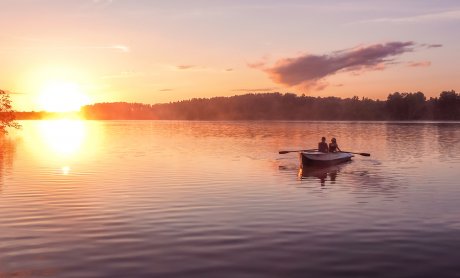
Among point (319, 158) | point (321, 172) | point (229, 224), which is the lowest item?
point (321, 172)

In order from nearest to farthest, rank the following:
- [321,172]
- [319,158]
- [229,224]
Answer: [229,224] → [321,172] → [319,158]

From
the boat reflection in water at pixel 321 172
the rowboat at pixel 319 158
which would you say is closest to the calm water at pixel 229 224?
A: the boat reflection in water at pixel 321 172

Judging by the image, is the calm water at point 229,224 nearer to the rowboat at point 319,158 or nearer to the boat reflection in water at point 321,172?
the boat reflection in water at point 321,172

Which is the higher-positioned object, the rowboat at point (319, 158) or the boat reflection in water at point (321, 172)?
the rowboat at point (319, 158)

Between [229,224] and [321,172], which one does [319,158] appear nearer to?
[321,172]

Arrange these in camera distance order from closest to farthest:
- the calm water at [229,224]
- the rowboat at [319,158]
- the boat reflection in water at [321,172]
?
the calm water at [229,224] < the boat reflection in water at [321,172] < the rowboat at [319,158]

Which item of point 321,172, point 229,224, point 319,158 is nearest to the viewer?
point 229,224

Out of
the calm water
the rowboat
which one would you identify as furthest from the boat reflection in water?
the rowboat

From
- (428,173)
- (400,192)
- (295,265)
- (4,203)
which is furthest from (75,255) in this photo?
(428,173)

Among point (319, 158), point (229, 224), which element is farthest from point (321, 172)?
point (229, 224)

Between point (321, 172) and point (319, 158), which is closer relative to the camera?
point (321, 172)

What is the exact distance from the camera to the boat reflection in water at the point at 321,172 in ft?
131

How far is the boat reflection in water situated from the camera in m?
40.0

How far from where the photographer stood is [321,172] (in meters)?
44.9
